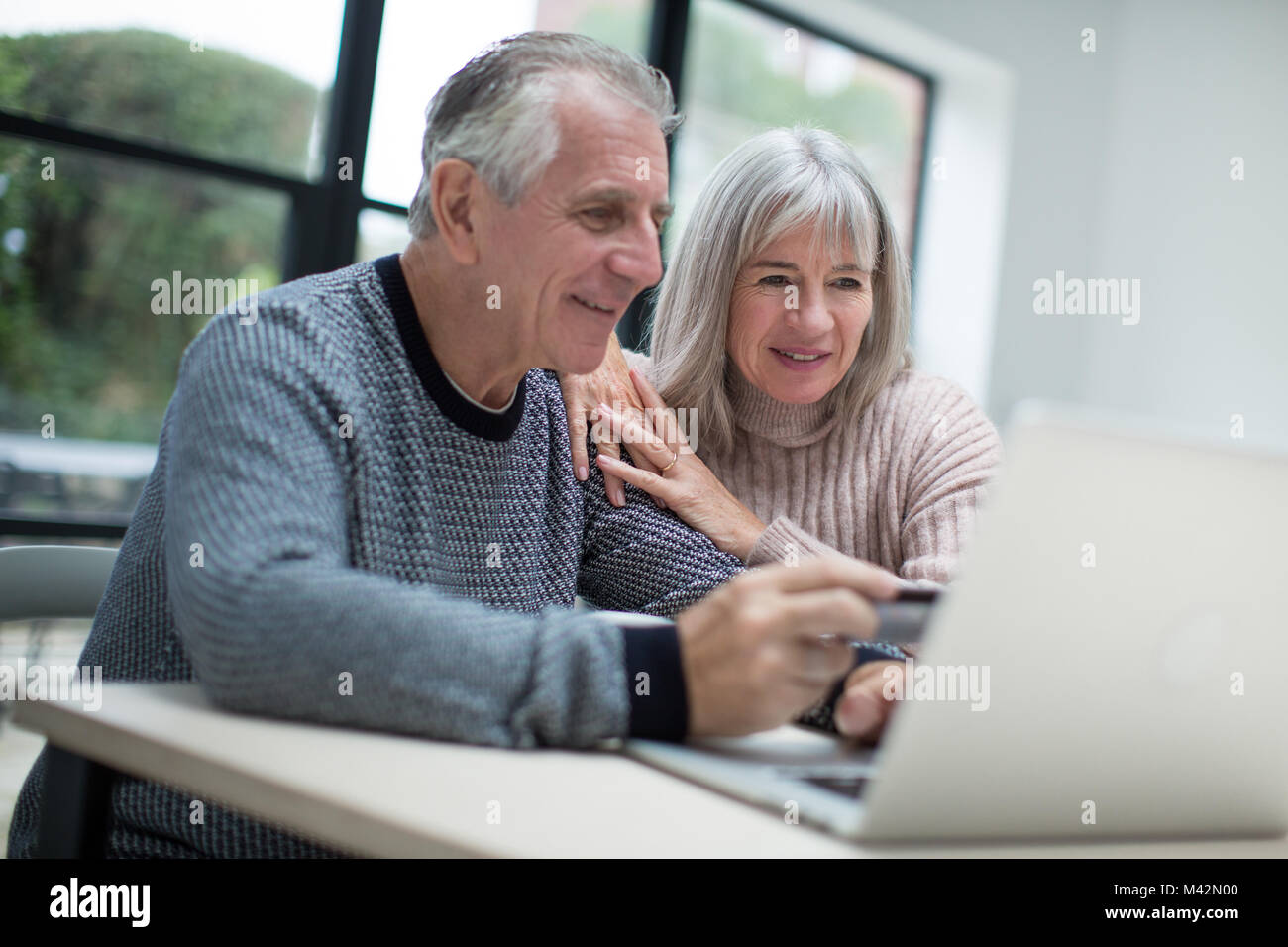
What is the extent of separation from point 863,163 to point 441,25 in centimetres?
235

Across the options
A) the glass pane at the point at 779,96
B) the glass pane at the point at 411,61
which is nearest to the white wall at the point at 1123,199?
the glass pane at the point at 779,96

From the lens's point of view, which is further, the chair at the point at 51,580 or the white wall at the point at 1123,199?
the white wall at the point at 1123,199

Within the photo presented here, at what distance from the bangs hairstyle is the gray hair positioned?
19.5 inches

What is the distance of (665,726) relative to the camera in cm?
83

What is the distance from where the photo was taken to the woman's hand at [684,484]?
1486 mm

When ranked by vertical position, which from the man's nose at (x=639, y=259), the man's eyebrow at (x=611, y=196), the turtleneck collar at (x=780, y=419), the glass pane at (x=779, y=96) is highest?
the glass pane at (x=779, y=96)

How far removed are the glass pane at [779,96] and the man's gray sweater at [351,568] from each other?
3116 mm

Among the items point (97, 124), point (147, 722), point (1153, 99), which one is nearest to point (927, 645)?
point (147, 722)

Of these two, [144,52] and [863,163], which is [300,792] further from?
[144,52]

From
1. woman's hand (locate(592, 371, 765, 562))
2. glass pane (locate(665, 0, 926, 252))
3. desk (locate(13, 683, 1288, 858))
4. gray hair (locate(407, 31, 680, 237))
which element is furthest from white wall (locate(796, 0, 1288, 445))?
desk (locate(13, 683, 1288, 858))

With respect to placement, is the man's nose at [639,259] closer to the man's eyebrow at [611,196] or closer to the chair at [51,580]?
Result: the man's eyebrow at [611,196]

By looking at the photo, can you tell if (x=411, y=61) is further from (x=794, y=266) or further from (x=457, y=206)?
(x=457, y=206)

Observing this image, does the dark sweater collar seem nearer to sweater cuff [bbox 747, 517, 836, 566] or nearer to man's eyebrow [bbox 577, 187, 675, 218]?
man's eyebrow [bbox 577, 187, 675, 218]

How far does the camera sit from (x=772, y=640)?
2.58 feet
